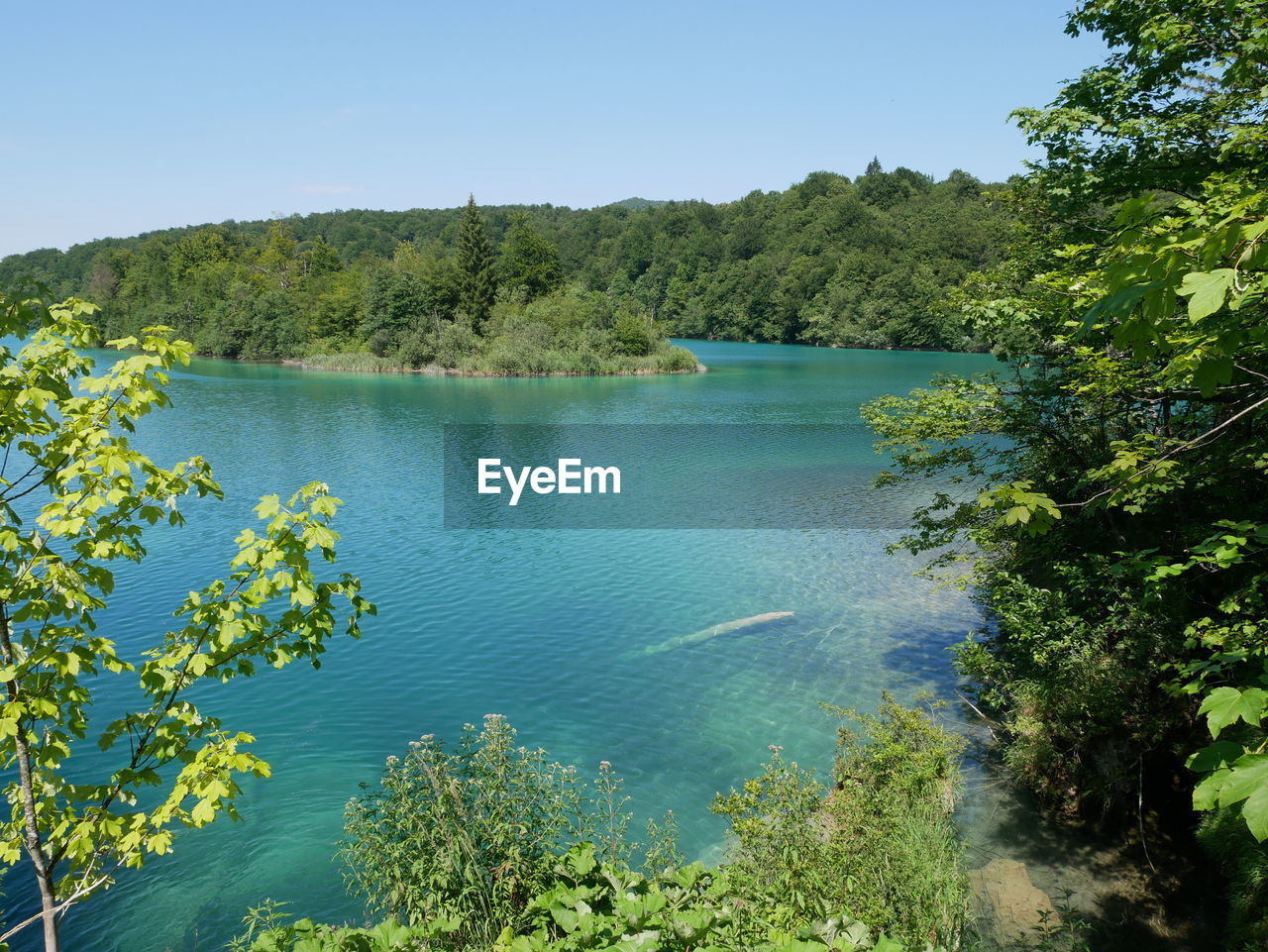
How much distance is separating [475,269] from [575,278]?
66167 millimetres

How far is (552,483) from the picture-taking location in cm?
3019

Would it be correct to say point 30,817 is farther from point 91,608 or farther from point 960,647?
point 960,647

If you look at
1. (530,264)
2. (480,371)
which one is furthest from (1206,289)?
(530,264)

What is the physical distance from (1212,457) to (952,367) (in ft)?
221

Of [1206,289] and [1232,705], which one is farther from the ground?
[1206,289]

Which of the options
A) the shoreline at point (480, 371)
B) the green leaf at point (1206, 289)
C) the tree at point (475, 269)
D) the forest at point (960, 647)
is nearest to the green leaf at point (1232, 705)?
the forest at point (960, 647)

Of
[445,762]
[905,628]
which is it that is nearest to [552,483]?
[905,628]

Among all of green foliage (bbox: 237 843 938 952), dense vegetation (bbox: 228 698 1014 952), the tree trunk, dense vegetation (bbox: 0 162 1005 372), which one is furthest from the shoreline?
green foliage (bbox: 237 843 938 952)

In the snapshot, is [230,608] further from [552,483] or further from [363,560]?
[552,483]

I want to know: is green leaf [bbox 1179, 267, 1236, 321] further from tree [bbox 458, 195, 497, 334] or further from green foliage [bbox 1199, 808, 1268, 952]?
tree [bbox 458, 195, 497, 334]

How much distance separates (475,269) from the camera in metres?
83.6

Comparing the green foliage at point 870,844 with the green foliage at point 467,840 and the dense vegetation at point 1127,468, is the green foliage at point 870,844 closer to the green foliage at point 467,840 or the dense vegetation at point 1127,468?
the green foliage at point 467,840

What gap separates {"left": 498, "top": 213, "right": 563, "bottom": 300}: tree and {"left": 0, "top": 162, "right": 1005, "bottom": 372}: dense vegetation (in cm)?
25

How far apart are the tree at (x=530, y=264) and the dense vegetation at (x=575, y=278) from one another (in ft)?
0.81
